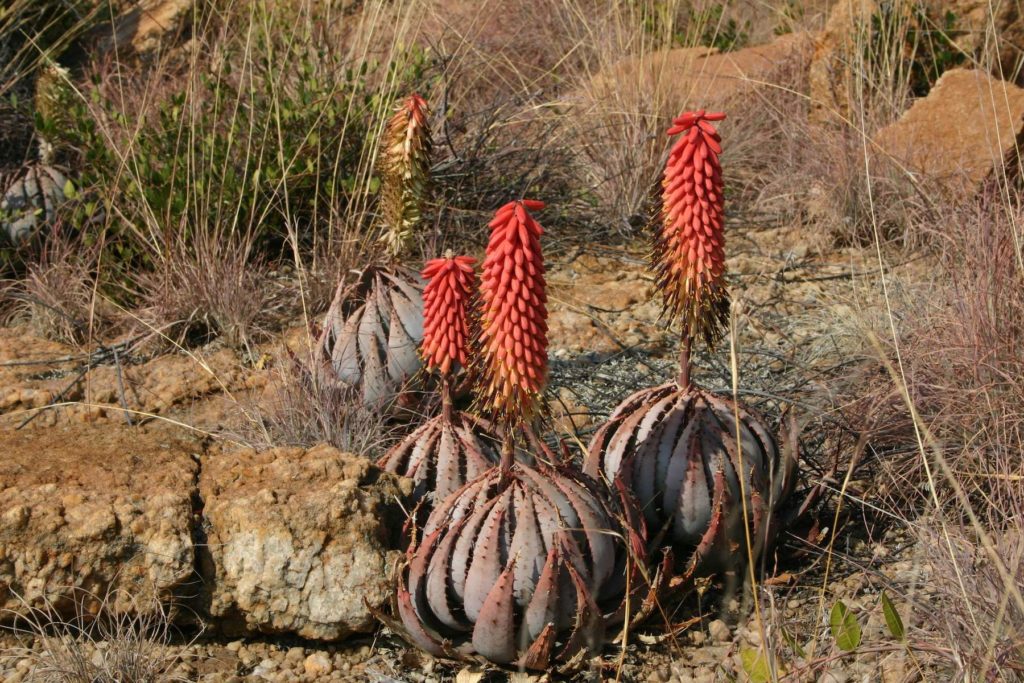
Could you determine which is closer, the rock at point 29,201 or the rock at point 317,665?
the rock at point 317,665

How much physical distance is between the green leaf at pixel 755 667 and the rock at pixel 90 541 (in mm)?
1140

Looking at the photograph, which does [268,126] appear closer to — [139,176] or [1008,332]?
[139,176]

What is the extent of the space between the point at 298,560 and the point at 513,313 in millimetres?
737

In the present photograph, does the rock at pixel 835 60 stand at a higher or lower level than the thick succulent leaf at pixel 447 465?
higher

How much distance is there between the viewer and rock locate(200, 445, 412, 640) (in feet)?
7.91

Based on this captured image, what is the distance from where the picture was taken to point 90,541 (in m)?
2.36

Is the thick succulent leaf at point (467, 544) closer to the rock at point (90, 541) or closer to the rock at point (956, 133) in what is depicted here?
the rock at point (90, 541)

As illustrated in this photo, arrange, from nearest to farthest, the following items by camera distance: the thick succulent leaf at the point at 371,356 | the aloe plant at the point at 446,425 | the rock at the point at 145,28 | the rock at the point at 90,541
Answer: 1. the rock at the point at 90,541
2. the aloe plant at the point at 446,425
3. the thick succulent leaf at the point at 371,356
4. the rock at the point at 145,28

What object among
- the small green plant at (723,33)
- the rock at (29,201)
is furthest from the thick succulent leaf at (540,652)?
the small green plant at (723,33)

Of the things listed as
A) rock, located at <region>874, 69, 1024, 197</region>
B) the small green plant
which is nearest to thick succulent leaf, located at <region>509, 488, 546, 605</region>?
rock, located at <region>874, 69, 1024, 197</region>

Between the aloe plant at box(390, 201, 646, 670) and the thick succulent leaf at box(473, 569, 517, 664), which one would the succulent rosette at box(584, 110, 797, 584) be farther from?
the thick succulent leaf at box(473, 569, 517, 664)

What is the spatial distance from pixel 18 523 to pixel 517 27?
5.12 metres

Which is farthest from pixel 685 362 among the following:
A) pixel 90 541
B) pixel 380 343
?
pixel 90 541

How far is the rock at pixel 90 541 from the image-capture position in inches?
92.1
